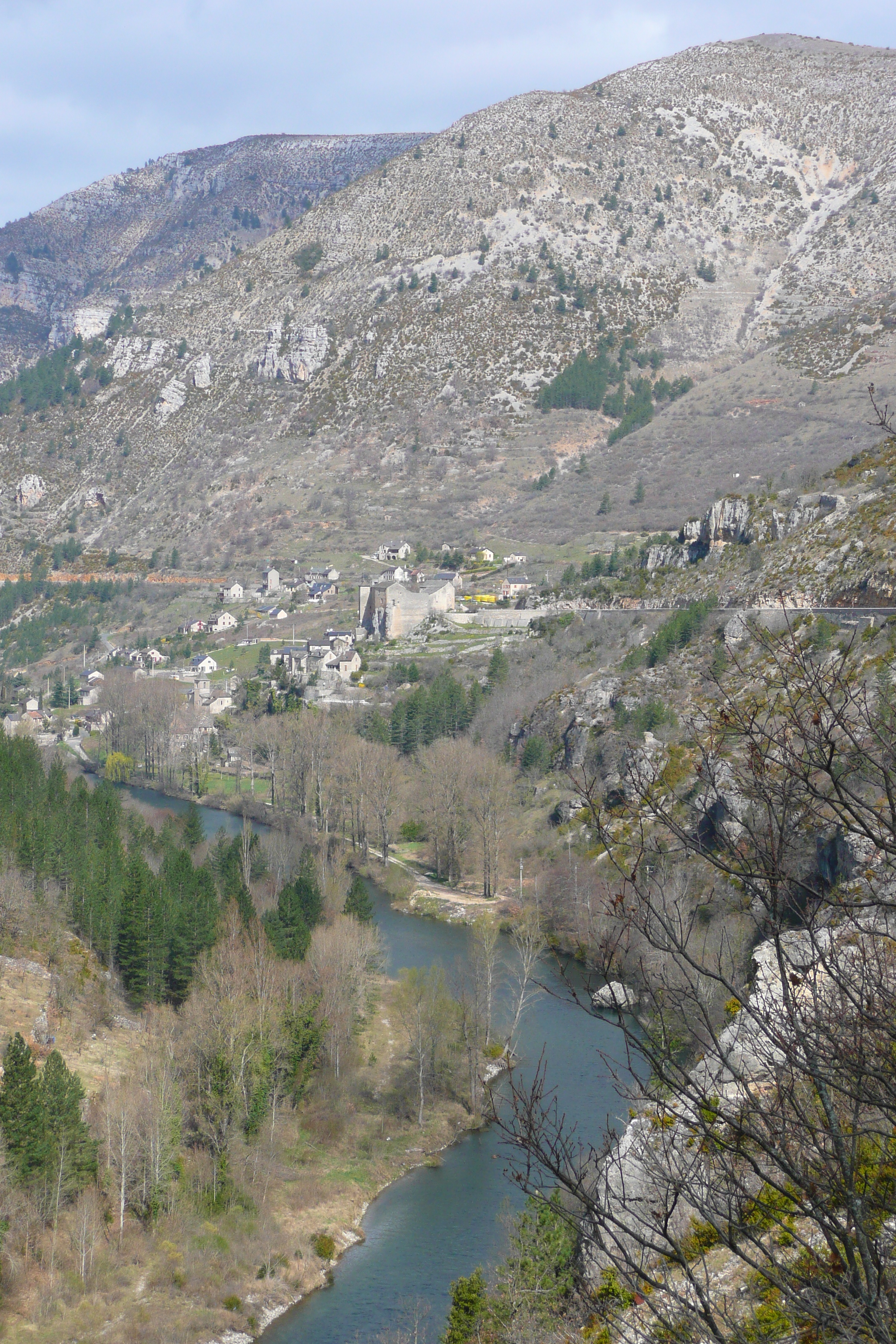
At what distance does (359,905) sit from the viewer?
35062 millimetres

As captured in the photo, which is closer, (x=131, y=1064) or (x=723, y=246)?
(x=131, y=1064)

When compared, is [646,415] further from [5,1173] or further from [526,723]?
[5,1173]

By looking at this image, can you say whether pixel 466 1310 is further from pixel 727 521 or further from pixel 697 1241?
pixel 727 521

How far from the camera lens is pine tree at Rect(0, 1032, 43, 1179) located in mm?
19703

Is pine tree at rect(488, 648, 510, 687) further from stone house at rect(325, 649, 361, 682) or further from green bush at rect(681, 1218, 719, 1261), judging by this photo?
green bush at rect(681, 1218, 719, 1261)

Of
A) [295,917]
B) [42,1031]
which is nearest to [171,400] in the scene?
[295,917]

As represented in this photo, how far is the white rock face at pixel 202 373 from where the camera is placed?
138 m

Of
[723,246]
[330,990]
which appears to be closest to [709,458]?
[723,246]

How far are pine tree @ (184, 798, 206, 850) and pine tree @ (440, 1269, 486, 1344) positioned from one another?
29.7m

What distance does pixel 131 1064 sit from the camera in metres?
25.5

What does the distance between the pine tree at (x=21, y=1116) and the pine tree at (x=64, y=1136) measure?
0.14 m

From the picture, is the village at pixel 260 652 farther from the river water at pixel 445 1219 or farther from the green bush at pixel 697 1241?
the green bush at pixel 697 1241

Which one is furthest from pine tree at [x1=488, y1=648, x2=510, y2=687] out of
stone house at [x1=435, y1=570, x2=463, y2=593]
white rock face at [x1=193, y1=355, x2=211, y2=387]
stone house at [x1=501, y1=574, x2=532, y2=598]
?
white rock face at [x1=193, y1=355, x2=211, y2=387]

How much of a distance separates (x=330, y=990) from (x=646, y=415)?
9784 cm
